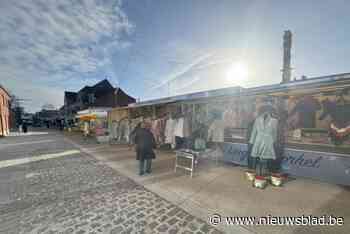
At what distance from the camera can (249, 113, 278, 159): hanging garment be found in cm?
356

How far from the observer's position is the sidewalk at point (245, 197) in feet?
8.26

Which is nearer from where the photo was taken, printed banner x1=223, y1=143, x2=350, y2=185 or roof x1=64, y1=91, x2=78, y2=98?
printed banner x1=223, y1=143, x2=350, y2=185

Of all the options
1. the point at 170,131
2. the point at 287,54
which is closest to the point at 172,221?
the point at 170,131

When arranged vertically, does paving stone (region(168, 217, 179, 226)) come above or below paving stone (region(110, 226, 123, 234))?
above

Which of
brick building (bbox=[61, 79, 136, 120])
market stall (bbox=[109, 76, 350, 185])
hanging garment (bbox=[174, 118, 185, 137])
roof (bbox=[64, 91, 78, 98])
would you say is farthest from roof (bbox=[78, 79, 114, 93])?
market stall (bbox=[109, 76, 350, 185])

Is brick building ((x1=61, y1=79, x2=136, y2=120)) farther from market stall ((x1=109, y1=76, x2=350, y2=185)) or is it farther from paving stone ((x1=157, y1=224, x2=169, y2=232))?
paving stone ((x1=157, y1=224, x2=169, y2=232))

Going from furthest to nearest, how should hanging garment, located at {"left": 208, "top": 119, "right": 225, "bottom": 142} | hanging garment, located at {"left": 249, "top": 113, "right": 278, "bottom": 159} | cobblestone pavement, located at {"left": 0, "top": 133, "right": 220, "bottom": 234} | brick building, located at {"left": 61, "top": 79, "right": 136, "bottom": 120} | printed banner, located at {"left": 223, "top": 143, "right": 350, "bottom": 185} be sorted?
brick building, located at {"left": 61, "top": 79, "right": 136, "bottom": 120} < hanging garment, located at {"left": 208, "top": 119, "right": 225, "bottom": 142} < hanging garment, located at {"left": 249, "top": 113, "right": 278, "bottom": 159} < printed banner, located at {"left": 223, "top": 143, "right": 350, "bottom": 185} < cobblestone pavement, located at {"left": 0, "top": 133, "right": 220, "bottom": 234}

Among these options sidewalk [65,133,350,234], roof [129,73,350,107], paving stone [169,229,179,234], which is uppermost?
roof [129,73,350,107]

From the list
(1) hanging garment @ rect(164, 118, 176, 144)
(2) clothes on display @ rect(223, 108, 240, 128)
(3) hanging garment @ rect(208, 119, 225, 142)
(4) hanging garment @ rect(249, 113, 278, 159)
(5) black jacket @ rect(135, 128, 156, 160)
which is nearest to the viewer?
(4) hanging garment @ rect(249, 113, 278, 159)

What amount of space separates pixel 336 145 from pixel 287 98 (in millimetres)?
1529

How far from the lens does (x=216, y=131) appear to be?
5320mm

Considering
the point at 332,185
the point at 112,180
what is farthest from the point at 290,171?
the point at 112,180

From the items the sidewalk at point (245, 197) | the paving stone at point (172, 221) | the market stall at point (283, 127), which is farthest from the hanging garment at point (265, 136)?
the paving stone at point (172, 221)

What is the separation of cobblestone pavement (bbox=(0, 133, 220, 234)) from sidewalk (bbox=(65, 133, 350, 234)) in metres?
0.33
